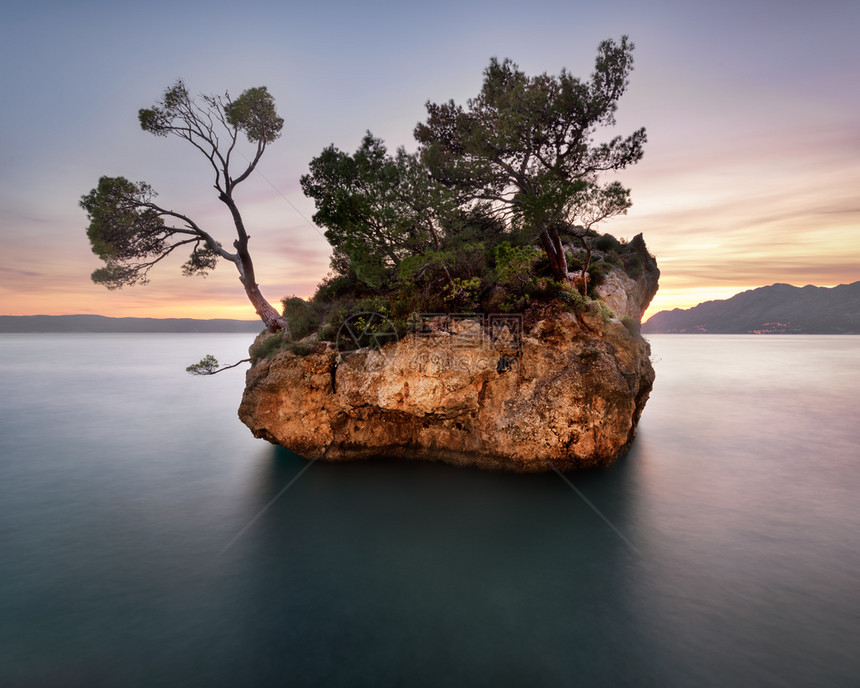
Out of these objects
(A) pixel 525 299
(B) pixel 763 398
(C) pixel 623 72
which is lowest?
Result: (B) pixel 763 398

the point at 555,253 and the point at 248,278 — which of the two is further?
the point at 248,278

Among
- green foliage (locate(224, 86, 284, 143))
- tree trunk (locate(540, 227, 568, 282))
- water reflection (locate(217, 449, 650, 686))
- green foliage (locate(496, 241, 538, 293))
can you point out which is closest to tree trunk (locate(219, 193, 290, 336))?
green foliage (locate(224, 86, 284, 143))

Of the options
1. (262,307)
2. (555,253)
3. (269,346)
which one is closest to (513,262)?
(555,253)

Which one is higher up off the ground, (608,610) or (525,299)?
(525,299)

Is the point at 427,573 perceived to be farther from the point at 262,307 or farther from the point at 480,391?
the point at 262,307

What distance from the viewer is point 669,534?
9328 millimetres

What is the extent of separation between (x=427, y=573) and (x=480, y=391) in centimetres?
522

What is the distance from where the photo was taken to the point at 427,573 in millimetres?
7707

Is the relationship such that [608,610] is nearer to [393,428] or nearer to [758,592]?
[758,592]

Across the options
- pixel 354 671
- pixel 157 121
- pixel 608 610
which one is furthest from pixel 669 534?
pixel 157 121

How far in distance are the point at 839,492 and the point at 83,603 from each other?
66.1ft

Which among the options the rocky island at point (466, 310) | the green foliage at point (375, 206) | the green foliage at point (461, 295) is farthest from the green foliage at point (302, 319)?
the green foliage at point (461, 295)

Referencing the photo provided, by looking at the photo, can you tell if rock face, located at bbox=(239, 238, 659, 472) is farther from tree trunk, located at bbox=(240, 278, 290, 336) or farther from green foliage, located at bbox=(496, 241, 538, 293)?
tree trunk, located at bbox=(240, 278, 290, 336)

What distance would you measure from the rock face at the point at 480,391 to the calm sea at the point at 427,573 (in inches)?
42.5
